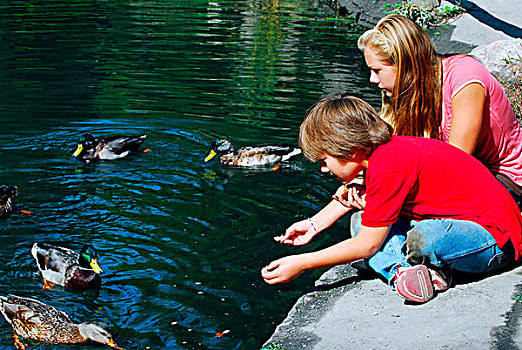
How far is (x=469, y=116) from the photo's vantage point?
4.15m

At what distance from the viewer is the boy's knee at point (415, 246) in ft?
12.3

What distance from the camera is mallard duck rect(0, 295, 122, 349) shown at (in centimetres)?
438

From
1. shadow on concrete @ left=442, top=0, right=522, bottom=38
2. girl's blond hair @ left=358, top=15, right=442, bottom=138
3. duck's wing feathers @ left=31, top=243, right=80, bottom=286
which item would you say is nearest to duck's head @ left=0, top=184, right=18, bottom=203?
duck's wing feathers @ left=31, top=243, right=80, bottom=286

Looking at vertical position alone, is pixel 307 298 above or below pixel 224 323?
above

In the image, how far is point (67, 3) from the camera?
21469 mm

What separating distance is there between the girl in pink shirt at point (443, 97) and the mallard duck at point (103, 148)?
4716mm

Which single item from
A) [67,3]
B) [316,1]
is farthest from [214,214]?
Answer: [316,1]

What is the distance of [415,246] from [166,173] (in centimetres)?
455

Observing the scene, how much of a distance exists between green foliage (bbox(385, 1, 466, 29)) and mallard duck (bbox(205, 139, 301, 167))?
8730 mm

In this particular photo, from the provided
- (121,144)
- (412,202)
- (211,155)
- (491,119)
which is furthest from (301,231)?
(121,144)

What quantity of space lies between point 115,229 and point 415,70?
3.48 m

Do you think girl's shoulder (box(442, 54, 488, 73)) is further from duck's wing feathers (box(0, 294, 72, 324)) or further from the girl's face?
duck's wing feathers (box(0, 294, 72, 324))

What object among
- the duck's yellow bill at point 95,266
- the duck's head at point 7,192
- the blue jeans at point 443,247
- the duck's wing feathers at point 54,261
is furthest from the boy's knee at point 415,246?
the duck's head at point 7,192

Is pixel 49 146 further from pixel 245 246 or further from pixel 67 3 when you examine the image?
pixel 67 3
